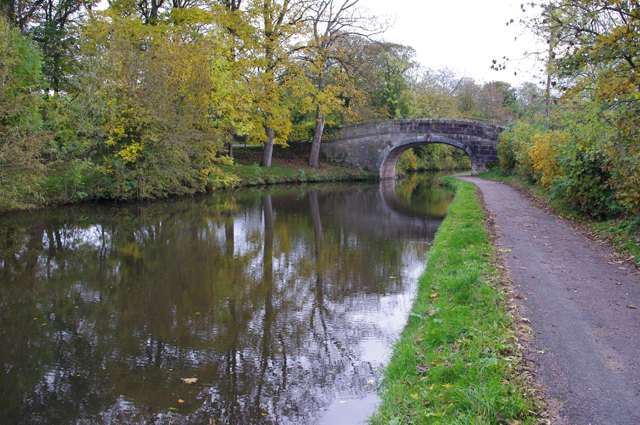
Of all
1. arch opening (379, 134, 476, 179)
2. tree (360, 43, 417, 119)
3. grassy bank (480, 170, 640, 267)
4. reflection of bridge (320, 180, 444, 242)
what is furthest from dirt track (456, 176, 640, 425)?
tree (360, 43, 417, 119)

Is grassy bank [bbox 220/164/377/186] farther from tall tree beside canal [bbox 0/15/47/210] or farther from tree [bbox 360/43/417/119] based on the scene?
tall tree beside canal [bbox 0/15/47/210]

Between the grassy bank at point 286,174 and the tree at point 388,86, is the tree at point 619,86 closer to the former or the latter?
the grassy bank at point 286,174

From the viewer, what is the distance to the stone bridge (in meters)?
25.2

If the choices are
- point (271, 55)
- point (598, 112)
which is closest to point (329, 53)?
point (271, 55)

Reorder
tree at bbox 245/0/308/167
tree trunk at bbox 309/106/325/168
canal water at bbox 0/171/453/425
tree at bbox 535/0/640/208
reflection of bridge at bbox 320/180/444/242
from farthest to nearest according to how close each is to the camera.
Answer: tree trunk at bbox 309/106/325/168
tree at bbox 245/0/308/167
reflection of bridge at bbox 320/180/444/242
tree at bbox 535/0/640/208
canal water at bbox 0/171/453/425

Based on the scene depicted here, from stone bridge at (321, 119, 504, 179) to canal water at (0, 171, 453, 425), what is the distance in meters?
16.8

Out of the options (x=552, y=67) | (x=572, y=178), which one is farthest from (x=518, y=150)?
(x=552, y=67)

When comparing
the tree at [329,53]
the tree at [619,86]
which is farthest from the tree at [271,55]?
the tree at [619,86]

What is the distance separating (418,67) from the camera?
119 ft

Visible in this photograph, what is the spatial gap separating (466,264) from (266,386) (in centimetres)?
323

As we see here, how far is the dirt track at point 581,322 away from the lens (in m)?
2.76

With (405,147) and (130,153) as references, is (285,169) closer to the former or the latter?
(405,147)

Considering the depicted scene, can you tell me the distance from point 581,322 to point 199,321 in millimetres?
3856

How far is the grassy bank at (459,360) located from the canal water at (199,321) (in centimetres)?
32
